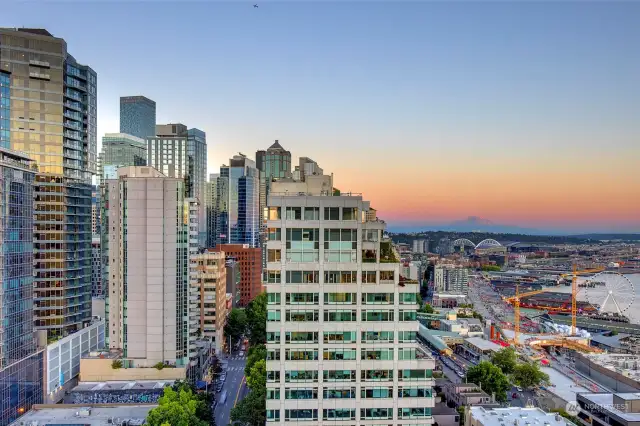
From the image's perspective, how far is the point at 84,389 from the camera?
65938mm

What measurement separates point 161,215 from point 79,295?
836 inches

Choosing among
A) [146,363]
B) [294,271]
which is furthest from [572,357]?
[294,271]

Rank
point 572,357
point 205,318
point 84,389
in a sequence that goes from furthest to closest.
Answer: point 572,357 → point 205,318 → point 84,389

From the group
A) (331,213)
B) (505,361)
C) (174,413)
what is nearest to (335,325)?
(331,213)

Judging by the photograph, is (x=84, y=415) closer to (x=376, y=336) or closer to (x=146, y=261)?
(x=146, y=261)

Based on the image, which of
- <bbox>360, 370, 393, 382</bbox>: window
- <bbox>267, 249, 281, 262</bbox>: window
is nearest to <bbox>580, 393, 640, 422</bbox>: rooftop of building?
<bbox>360, 370, 393, 382</bbox>: window

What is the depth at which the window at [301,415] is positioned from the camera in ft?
116

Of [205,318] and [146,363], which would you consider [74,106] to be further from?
[205,318]

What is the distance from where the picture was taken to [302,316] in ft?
116

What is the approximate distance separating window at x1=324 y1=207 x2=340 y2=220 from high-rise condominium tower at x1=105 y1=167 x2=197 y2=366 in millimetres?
44388

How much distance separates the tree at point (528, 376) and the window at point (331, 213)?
228 feet

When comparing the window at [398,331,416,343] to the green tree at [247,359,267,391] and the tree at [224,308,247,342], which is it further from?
the tree at [224,308,247,342]

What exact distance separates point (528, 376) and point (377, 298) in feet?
215

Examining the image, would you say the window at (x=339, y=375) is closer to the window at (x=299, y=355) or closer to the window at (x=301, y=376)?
the window at (x=301, y=376)
